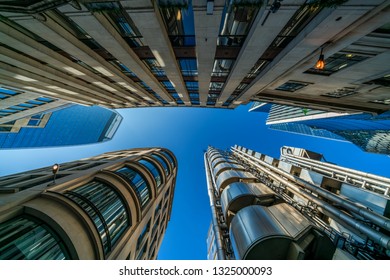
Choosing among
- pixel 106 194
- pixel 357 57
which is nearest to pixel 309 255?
pixel 357 57

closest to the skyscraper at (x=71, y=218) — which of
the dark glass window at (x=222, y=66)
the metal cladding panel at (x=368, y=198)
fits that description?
the dark glass window at (x=222, y=66)

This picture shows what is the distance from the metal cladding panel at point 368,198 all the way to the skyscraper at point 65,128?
57.4m

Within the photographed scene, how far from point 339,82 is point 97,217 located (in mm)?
21096

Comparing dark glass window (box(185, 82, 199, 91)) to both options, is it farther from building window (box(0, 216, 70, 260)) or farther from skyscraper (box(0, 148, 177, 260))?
building window (box(0, 216, 70, 260))

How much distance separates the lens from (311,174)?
15.1 metres

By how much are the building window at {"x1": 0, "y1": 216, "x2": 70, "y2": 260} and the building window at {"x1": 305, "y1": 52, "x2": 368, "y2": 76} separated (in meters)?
19.7

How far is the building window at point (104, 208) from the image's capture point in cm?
1098

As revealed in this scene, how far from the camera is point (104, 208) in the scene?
39.7ft

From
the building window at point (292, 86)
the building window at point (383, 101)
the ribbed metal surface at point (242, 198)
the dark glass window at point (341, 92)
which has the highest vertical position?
the building window at point (292, 86)

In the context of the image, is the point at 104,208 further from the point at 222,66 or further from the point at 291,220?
the point at 222,66

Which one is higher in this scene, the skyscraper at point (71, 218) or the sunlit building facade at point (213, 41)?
the sunlit building facade at point (213, 41)

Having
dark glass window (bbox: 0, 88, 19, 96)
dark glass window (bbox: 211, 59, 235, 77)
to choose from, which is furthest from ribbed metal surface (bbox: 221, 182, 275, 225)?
dark glass window (bbox: 0, 88, 19, 96)

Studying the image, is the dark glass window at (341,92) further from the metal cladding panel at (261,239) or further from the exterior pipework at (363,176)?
the metal cladding panel at (261,239)
